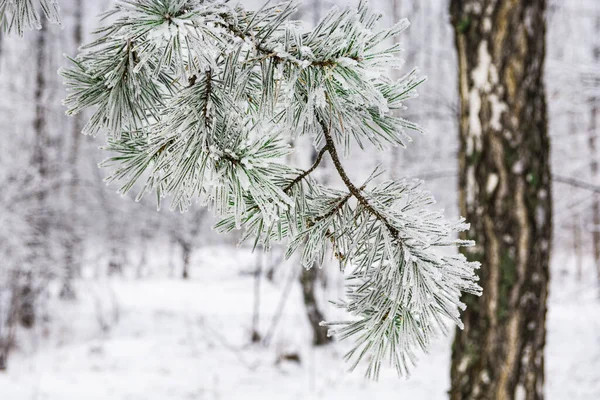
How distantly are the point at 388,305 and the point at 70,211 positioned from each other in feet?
24.6

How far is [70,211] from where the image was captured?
23.5 feet

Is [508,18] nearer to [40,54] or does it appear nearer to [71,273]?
[71,273]

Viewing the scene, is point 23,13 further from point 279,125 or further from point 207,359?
point 207,359

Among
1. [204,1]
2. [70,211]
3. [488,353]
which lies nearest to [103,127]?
[204,1]

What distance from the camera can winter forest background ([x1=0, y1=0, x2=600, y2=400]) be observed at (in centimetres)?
427

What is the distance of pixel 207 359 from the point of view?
17.4ft

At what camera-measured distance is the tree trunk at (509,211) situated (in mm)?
1861

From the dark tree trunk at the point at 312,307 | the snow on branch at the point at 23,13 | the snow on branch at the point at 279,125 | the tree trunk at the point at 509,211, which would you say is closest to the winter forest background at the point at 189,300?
the dark tree trunk at the point at 312,307

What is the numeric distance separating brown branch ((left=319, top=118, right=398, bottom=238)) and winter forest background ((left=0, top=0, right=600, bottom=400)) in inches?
95.2

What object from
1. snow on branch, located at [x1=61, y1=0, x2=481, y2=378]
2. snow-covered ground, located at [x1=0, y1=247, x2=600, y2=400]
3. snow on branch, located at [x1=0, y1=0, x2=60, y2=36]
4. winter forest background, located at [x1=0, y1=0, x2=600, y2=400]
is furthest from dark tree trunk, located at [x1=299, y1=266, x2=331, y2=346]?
snow on branch, located at [x1=0, y1=0, x2=60, y2=36]

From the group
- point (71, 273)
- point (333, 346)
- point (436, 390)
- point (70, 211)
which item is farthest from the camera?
point (70, 211)

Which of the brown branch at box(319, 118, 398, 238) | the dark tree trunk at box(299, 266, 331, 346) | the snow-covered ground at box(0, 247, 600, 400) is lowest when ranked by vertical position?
the snow-covered ground at box(0, 247, 600, 400)

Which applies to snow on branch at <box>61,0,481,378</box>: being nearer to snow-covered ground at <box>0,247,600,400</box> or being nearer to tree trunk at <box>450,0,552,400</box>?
tree trunk at <box>450,0,552,400</box>

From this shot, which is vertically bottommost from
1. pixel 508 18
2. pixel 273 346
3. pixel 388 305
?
pixel 273 346
